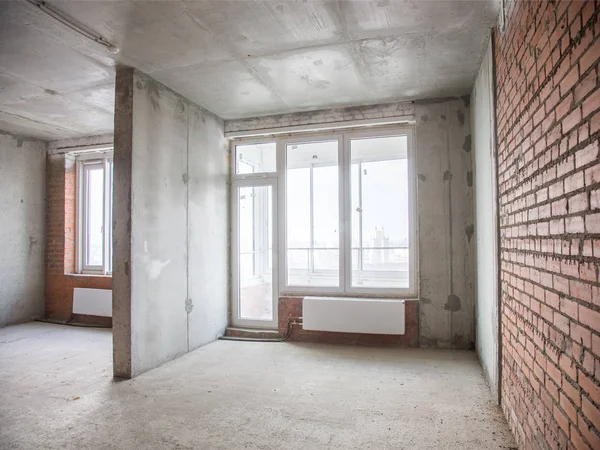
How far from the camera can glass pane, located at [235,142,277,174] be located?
5.64m

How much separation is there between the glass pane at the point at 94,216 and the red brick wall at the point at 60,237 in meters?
0.22

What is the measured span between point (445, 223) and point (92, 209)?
5425mm

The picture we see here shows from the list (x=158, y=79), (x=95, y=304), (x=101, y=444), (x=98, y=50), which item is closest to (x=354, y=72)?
(x=158, y=79)

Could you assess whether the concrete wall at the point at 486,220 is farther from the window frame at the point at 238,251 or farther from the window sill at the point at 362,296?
the window frame at the point at 238,251

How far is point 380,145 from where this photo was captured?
5219mm

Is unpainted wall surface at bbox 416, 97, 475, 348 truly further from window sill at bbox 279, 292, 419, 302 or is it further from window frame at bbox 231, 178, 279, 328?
window frame at bbox 231, 178, 279, 328

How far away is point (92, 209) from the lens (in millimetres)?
6453

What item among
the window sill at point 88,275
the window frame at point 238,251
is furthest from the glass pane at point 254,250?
the window sill at point 88,275

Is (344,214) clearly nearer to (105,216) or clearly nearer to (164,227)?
(164,227)

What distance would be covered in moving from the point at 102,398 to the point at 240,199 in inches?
121

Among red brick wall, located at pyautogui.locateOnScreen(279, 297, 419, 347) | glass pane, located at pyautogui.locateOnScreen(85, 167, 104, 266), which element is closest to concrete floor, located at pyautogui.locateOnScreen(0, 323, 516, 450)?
red brick wall, located at pyautogui.locateOnScreen(279, 297, 419, 347)

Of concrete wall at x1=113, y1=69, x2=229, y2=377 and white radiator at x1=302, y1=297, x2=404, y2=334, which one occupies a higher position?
concrete wall at x1=113, y1=69, x2=229, y2=377

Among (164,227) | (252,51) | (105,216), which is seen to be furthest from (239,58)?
(105,216)

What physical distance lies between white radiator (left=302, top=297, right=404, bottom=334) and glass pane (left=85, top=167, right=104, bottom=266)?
3729mm
